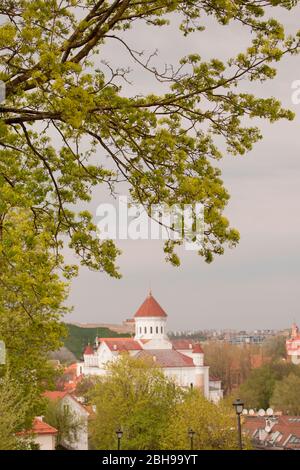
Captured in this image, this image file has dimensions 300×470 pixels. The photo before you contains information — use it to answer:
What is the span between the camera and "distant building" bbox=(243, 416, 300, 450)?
2391 inches

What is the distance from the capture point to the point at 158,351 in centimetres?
10025

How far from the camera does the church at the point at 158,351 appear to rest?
320 feet

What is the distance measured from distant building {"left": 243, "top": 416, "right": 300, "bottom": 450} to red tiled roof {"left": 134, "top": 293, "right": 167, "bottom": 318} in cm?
3849

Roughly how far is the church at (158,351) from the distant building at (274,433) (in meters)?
28.8

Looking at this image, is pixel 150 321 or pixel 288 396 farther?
pixel 150 321

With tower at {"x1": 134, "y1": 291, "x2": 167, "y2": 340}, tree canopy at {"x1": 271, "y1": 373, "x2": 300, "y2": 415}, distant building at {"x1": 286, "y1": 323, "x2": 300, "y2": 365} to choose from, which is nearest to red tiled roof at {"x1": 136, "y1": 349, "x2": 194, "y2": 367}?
tower at {"x1": 134, "y1": 291, "x2": 167, "y2": 340}

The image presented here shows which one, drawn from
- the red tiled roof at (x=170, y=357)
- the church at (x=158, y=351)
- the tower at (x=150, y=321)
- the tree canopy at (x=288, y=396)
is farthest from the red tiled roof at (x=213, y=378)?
the tree canopy at (x=288, y=396)

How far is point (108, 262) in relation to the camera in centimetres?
845

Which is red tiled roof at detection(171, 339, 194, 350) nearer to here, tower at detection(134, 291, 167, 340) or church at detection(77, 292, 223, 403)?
church at detection(77, 292, 223, 403)

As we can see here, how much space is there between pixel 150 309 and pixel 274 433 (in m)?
43.6

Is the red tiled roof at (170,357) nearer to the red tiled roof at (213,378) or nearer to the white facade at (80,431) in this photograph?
the red tiled roof at (213,378)

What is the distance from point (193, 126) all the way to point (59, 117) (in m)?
1.49

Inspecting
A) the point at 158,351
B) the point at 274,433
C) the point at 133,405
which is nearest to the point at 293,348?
the point at 158,351

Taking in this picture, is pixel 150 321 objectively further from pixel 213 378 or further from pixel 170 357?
pixel 213 378
